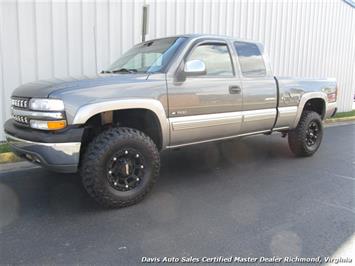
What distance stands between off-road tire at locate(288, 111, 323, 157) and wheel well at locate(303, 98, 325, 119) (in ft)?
0.73

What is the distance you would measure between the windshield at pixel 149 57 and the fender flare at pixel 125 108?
50 centimetres

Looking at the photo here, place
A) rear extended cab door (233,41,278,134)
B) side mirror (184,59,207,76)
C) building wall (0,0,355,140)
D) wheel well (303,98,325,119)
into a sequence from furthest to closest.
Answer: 1. building wall (0,0,355,140)
2. wheel well (303,98,325,119)
3. rear extended cab door (233,41,278,134)
4. side mirror (184,59,207,76)

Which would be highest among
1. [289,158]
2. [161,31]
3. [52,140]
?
[161,31]

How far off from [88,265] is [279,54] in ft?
32.3

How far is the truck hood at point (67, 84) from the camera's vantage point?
337 centimetres

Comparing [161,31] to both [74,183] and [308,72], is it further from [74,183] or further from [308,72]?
[308,72]

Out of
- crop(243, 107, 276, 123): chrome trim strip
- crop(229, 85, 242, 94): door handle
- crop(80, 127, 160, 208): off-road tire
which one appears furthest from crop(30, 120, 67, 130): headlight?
crop(243, 107, 276, 123): chrome trim strip

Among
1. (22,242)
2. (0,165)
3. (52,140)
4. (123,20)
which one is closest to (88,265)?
(22,242)

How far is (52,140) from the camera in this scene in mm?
3279

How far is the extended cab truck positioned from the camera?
3.35 meters

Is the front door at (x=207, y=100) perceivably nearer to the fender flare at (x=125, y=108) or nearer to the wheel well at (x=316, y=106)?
the fender flare at (x=125, y=108)

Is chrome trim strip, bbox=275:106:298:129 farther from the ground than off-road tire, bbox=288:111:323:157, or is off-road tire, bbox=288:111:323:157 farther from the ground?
chrome trim strip, bbox=275:106:298:129

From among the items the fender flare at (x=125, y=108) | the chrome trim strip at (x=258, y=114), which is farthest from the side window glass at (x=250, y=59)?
the fender flare at (x=125, y=108)

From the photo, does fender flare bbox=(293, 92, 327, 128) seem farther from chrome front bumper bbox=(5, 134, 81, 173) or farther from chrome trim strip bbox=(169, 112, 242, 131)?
chrome front bumper bbox=(5, 134, 81, 173)
